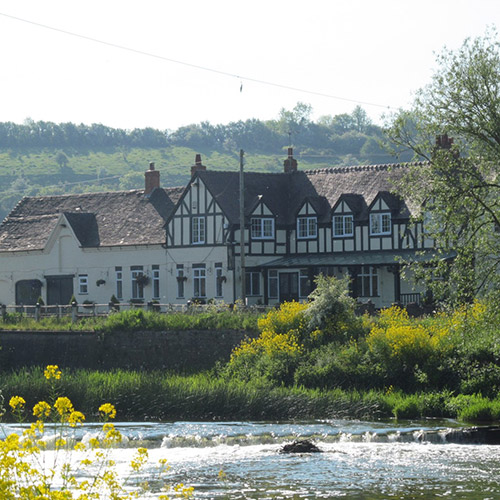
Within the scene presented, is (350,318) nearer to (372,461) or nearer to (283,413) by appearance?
(283,413)

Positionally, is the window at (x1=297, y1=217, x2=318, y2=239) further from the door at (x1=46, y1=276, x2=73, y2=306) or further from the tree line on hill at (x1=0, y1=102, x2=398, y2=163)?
the tree line on hill at (x1=0, y1=102, x2=398, y2=163)

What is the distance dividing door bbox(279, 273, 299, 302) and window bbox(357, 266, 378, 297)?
3697mm

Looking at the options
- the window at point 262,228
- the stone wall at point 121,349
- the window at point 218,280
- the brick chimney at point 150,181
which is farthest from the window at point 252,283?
the stone wall at point 121,349

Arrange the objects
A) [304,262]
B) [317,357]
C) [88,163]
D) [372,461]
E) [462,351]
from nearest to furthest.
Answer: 1. [372,461]
2. [462,351]
3. [317,357]
4. [304,262]
5. [88,163]

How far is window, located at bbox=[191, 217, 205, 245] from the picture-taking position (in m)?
54.2

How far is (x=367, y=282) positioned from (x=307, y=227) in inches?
200

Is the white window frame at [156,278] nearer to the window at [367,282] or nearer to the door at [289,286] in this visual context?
the door at [289,286]

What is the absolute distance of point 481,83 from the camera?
88.8 feet

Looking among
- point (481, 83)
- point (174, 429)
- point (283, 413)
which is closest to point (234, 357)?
Answer: point (283, 413)

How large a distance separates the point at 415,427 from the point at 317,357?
23.4 feet

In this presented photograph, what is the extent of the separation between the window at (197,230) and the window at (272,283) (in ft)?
13.0

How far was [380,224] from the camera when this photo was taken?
5053cm

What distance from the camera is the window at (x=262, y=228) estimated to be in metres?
53.6

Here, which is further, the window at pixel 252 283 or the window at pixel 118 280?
the window at pixel 118 280
